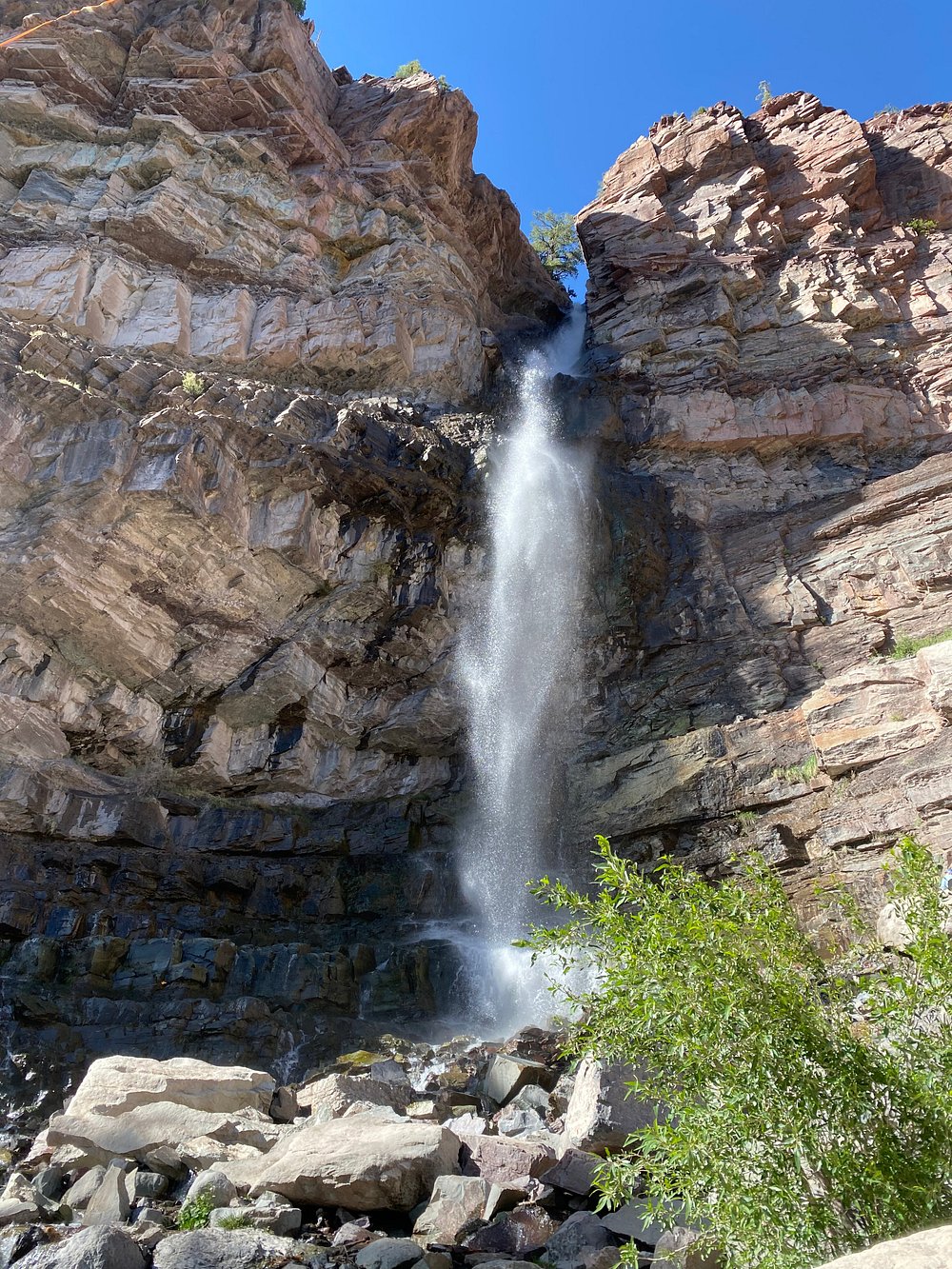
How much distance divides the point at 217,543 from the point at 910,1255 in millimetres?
18633

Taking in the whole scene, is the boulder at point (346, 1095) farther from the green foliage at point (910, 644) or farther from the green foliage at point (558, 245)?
the green foliage at point (558, 245)

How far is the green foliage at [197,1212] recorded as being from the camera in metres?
6.14

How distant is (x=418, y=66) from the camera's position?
123 ft

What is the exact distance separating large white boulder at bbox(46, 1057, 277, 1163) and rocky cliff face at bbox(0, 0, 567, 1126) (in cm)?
344

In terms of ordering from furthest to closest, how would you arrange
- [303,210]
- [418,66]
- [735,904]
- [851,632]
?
[418,66], [303,210], [851,632], [735,904]

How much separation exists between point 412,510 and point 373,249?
11.6 metres

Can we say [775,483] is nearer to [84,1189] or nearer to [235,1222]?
[235,1222]

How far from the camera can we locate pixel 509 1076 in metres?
10.0

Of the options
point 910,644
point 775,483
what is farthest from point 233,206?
point 910,644

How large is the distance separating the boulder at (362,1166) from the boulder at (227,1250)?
0.64m

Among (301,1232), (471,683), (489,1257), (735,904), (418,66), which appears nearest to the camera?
(735,904)

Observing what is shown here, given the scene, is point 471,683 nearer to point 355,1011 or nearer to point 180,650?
point 180,650

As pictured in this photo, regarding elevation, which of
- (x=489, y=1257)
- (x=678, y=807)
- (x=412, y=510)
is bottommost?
(x=489, y=1257)

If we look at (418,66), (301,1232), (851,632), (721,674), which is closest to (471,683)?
(721,674)
